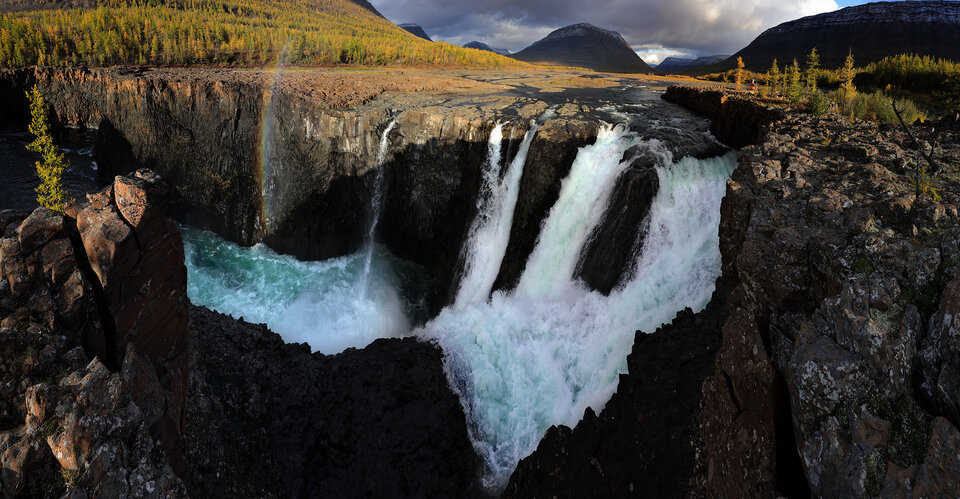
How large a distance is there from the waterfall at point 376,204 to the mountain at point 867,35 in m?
95.6

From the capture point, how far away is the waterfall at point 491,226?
1772 cm

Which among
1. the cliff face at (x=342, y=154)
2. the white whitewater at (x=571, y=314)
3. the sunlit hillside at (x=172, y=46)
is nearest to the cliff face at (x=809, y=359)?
the white whitewater at (x=571, y=314)

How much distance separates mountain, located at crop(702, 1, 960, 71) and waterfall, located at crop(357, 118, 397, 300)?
95.6m

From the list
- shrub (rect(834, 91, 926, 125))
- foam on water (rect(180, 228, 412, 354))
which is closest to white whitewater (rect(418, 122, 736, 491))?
foam on water (rect(180, 228, 412, 354))

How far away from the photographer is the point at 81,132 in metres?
41.5

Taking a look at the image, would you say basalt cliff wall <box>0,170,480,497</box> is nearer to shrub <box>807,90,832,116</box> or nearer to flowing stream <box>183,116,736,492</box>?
flowing stream <box>183,116,736,492</box>

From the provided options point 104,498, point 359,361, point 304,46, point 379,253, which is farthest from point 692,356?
point 304,46

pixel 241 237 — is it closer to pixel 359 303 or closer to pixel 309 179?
pixel 309 179

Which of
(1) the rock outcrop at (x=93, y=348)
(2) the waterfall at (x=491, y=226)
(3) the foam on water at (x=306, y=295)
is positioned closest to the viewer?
(1) the rock outcrop at (x=93, y=348)

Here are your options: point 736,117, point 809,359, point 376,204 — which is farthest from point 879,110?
point 376,204

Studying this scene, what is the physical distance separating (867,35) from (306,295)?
13504 centimetres

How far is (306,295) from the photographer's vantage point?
811 inches

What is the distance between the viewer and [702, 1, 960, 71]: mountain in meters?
85.4

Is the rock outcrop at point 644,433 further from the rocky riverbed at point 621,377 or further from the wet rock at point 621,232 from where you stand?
the wet rock at point 621,232
